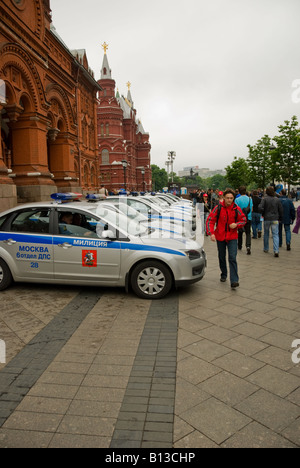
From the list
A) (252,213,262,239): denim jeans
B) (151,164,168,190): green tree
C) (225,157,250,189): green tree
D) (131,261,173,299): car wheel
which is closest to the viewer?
(131,261,173,299): car wheel

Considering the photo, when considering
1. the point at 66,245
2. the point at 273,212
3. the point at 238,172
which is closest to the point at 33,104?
the point at 273,212

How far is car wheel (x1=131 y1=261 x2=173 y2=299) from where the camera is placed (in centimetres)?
586

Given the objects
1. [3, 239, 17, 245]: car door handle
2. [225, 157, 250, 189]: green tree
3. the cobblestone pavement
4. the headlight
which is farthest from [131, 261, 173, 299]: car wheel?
[225, 157, 250, 189]: green tree

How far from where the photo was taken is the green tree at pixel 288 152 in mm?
31672

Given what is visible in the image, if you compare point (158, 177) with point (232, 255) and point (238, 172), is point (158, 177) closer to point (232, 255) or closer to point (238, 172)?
point (238, 172)

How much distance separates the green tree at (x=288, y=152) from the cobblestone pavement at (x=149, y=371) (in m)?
28.7

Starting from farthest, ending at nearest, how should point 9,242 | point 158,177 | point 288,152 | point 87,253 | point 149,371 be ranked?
1. point 158,177
2. point 288,152
3. point 9,242
4. point 87,253
5. point 149,371

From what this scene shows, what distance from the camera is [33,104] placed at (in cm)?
1630

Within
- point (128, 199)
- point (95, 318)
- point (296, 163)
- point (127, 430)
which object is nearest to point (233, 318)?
point (95, 318)

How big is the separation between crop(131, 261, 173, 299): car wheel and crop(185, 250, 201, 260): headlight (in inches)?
18.8

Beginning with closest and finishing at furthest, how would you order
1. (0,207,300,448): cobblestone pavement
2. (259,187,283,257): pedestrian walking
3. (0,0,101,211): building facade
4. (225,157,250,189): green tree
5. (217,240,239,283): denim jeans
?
1. (0,207,300,448): cobblestone pavement
2. (217,240,239,283): denim jeans
3. (259,187,283,257): pedestrian walking
4. (0,0,101,211): building facade
5. (225,157,250,189): green tree

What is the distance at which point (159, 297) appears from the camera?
5938 millimetres

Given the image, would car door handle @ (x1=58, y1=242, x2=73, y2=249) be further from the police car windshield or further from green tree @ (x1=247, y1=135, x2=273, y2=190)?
green tree @ (x1=247, y1=135, x2=273, y2=190)

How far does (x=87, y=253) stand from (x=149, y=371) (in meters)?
2.87
